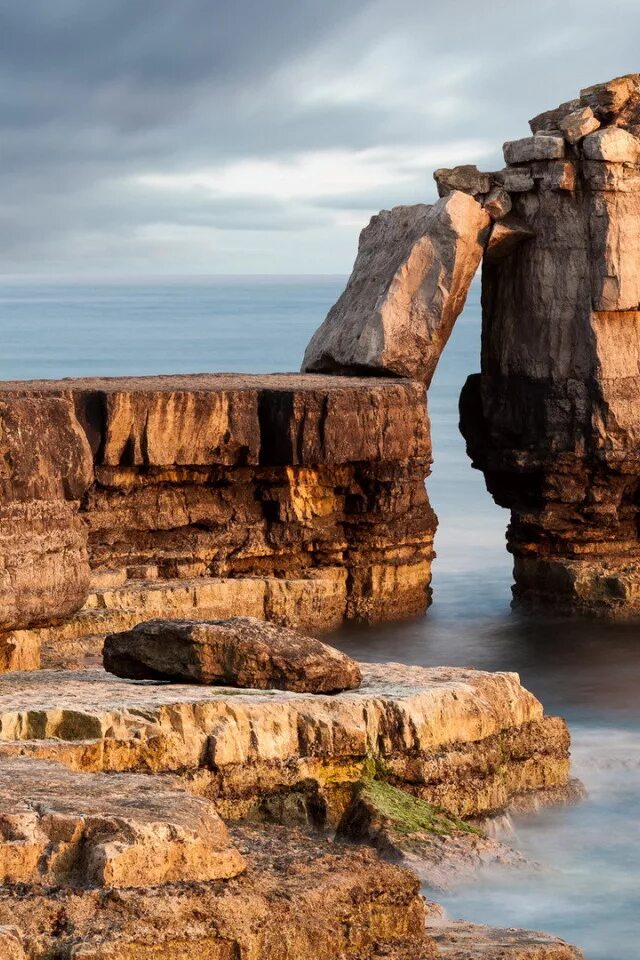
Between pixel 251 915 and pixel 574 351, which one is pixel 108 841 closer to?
pixel 251 915

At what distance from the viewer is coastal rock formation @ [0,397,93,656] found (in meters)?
11.8

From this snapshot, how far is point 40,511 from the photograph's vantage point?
39.3ft

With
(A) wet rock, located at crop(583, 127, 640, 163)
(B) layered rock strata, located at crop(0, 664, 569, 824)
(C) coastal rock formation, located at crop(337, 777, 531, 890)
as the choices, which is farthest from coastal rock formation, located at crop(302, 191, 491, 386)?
(C) coastal rock formation, located at crop(337, 777, 531, 890)

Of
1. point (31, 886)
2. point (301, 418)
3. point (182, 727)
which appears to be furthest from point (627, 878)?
point (301, 418)

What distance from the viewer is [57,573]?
1216 cm

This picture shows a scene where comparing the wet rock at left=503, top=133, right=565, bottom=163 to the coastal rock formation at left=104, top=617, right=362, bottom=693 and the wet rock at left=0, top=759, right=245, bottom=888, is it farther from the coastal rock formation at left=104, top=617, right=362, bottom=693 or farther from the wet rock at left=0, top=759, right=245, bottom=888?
the wet rock at left=0, top=759, right=245, bottom=888

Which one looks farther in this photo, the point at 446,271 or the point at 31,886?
the point at 446,271

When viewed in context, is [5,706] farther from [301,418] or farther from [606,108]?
[606,108]

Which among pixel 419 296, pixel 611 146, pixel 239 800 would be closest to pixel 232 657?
pixel 239 800

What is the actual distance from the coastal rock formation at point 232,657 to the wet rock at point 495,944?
9.55 ft

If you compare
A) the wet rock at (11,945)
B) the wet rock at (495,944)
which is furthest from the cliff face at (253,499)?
the wet rock at (11,945)

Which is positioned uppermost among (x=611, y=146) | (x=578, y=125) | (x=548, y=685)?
(x=578, y=125)

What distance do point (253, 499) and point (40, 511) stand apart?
24.3 ft

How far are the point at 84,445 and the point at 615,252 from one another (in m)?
8.91
